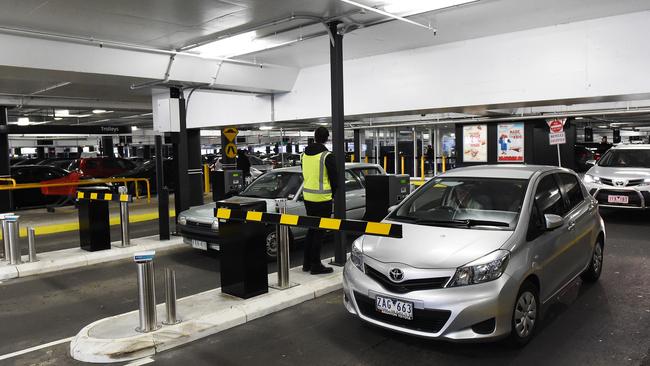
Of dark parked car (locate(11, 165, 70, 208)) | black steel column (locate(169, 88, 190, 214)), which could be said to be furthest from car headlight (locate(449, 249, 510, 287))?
dark parked car (locate(11, 165, 70, 208))

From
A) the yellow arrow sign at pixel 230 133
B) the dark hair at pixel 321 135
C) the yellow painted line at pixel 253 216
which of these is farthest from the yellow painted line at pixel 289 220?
the yellow arrow sign at pixel 230 133

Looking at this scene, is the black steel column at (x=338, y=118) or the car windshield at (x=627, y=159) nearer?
the black steel column at (x=338, y=118)

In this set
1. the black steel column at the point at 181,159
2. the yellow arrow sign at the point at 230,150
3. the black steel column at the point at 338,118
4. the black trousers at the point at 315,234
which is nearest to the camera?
the black trousers at the point at 315,234

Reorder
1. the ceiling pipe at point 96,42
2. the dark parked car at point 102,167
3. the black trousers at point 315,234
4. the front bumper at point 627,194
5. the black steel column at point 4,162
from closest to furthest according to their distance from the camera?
the black trousers at point 315,234 → the ceiling pipe at point 96,42 → the front bumper at point 627,194 → the black steel column at point 4,162 → the dark parked car at point 102,167

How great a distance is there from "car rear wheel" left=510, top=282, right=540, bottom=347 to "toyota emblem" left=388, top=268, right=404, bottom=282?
947mm

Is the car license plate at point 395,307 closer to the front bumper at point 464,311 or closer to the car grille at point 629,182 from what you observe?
the front bumper at point 464,311

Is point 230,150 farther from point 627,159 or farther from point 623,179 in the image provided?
point 627,159

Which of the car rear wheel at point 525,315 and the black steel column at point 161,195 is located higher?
the black steel column at point 161,195

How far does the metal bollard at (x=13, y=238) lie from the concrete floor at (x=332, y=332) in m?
0.73

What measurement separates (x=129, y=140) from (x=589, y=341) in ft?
109

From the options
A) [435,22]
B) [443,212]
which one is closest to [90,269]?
[443,212]

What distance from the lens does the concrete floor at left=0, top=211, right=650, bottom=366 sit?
4207 mm

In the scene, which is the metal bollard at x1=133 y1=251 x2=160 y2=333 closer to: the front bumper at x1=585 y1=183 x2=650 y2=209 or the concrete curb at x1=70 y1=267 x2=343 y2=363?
the concrete curb at x1=70 y1=267 x2=343 y2=363

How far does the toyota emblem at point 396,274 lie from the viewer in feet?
13.5
